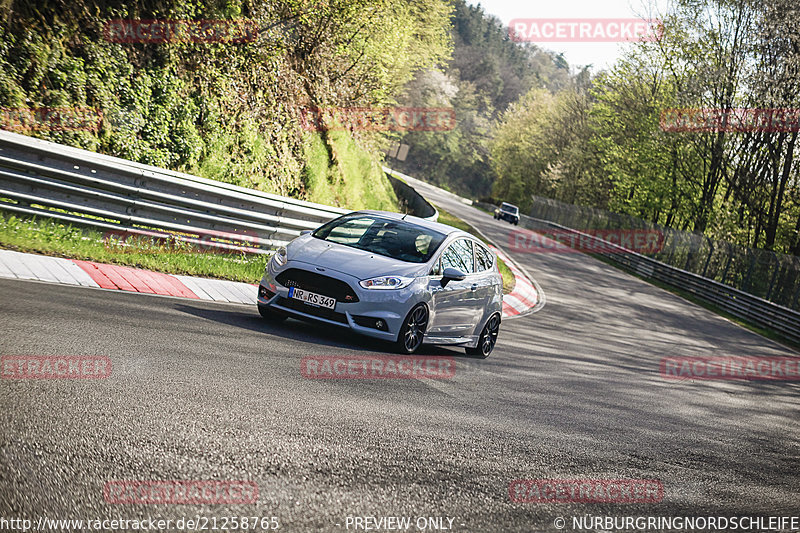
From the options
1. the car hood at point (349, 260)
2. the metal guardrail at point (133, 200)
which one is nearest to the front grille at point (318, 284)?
the car hood at point (349, 260)

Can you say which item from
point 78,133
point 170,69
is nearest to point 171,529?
point 78,133

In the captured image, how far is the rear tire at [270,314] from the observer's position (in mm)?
9352

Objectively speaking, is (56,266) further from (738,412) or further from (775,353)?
(775,353)

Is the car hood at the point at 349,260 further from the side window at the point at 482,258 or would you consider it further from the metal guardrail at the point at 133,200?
the metal guardrail at the point at 133,200

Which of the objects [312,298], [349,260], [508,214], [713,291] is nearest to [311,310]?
[312,298]

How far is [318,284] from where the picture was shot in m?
8.95

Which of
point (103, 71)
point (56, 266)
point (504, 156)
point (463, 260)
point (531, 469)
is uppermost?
point (504, 156)

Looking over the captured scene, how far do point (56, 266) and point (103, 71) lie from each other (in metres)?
5.76

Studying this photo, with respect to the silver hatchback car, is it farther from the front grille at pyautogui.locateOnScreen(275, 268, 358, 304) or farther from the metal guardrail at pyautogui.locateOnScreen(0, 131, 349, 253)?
the metal guardrail at pyautogui.locateOnScreen(0, 131, 349, 253)

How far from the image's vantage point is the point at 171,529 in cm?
343

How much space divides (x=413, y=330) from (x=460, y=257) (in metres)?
1.73

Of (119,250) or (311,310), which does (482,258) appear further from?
(119,250)

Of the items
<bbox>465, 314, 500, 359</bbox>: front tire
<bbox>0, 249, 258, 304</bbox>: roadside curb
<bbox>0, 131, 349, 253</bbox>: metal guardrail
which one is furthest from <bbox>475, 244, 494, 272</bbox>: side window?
<bbox>0, 131, 349, 253</bbox>: metal guardrail

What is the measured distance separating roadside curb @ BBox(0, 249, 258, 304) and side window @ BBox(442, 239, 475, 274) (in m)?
2.81
